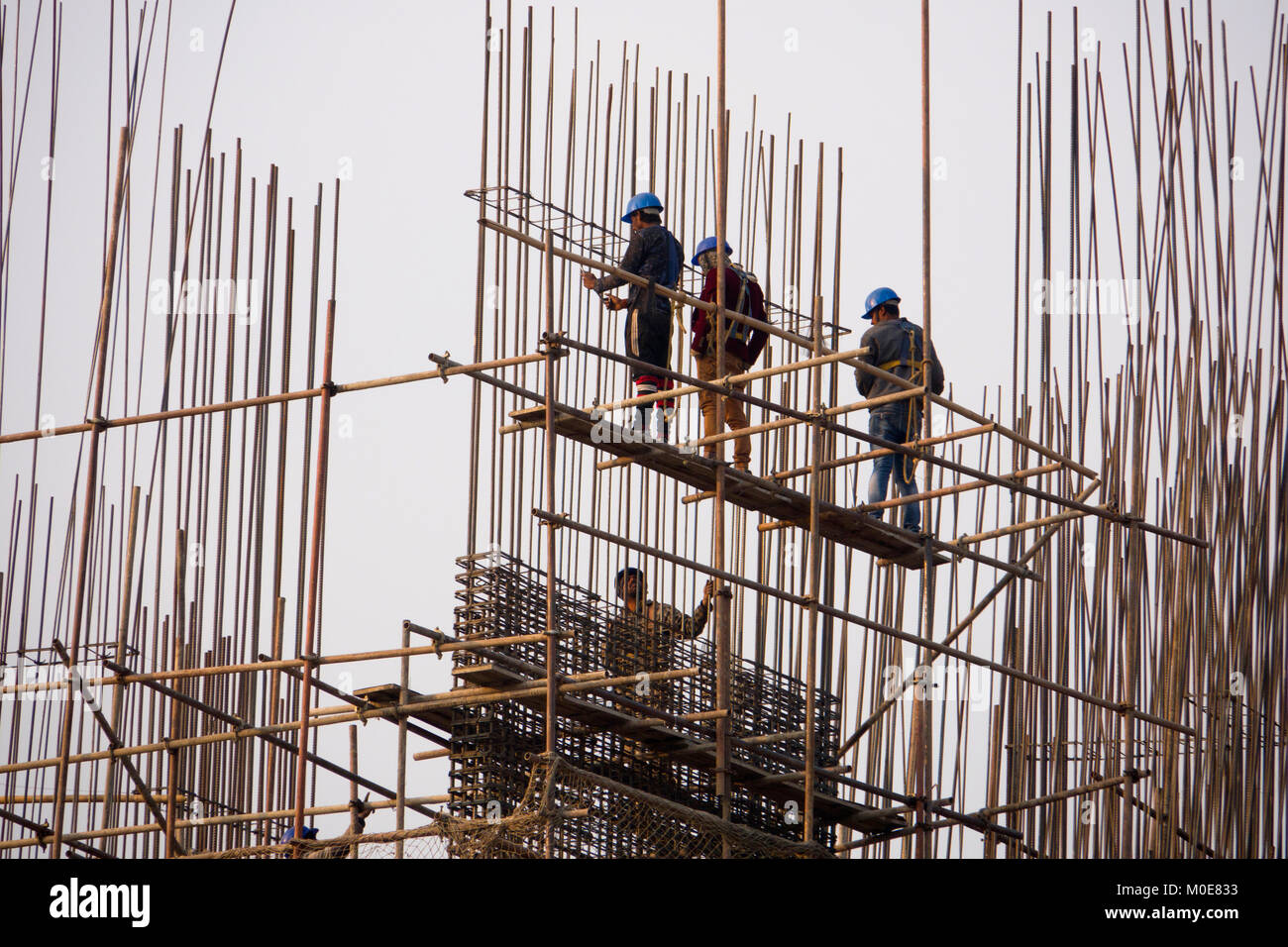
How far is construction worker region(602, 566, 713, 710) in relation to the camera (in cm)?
1552

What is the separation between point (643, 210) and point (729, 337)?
44.5 inches

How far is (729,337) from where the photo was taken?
16.9 meters

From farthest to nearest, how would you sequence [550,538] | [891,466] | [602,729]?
[891,466], [602,729], [550,538]

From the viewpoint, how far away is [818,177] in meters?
18.2

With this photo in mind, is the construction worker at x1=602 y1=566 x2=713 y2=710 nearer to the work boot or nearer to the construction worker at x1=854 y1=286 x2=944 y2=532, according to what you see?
the work boot

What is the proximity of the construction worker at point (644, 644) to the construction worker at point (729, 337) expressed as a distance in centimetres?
119

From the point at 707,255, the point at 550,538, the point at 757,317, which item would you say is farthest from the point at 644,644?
the point at 707,255

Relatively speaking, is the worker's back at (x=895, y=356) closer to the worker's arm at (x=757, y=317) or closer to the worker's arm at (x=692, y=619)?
the worker's arm at (x=757, y=317)

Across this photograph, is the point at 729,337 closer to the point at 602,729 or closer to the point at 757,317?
the point at 757,317

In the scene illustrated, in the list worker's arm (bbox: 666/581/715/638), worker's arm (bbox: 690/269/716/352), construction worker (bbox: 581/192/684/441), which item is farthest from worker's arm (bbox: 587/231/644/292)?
worker's arm (bbox: 666/581/715/638)

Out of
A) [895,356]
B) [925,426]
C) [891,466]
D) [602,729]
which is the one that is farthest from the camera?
[891,466]

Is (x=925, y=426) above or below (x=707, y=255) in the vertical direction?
below
